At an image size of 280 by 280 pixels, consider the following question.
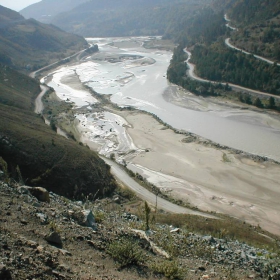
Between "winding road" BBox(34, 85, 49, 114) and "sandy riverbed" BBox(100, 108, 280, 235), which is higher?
"winding road" BBox(34, 85, 49, 114)

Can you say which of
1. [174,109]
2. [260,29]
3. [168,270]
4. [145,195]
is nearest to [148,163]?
[145,195]

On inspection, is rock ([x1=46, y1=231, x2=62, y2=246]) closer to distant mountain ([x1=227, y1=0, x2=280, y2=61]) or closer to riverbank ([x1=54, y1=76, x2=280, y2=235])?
riverbank ([x1=54, y1=76, x2=280, y2=235])

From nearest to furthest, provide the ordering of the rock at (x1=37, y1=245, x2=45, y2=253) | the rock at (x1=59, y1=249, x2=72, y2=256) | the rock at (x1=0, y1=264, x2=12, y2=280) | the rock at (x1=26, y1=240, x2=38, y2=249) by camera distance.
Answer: the rock at (x1=0, y1=264, x2=12, y2=280) < the rock at (x1=37, y1=245, x2=45, y2=253) < the rock at (x1=26, y1=240, x2=38, y2=249) < the rock at (x1=59, y1=249, x2=72, y2=256)

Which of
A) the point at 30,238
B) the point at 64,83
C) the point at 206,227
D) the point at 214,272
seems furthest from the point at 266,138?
the point at 64,83

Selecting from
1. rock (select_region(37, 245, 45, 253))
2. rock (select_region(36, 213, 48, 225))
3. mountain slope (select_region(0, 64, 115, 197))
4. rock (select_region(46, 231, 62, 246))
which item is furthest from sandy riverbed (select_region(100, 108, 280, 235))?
rock (select_region(37, 245, 45, 253))

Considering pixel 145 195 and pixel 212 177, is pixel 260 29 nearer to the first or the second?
pixel 212 177

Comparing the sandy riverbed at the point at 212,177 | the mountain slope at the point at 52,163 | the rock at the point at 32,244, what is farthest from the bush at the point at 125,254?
the sandy riverbed at the point at 212,177

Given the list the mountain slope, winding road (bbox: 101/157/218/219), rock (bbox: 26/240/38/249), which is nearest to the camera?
rock (bbox: 26/240/38/249)
